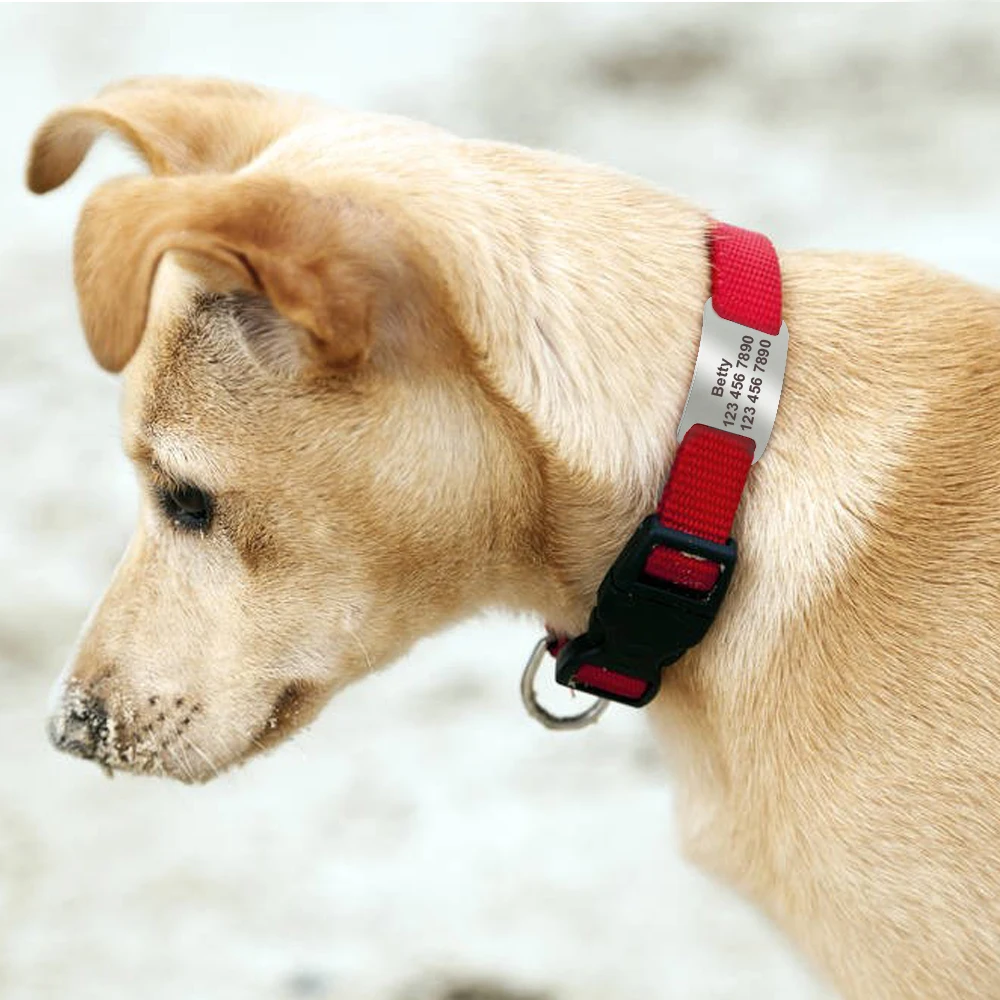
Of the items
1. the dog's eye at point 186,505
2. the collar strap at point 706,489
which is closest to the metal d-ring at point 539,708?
the collar strap at point 706,489

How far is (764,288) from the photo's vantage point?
2.18 metres

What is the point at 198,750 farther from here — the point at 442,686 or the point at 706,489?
the point at 442,686

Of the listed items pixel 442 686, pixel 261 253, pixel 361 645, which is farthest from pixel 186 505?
pixel 442 686

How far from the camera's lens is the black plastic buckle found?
81.7 inches

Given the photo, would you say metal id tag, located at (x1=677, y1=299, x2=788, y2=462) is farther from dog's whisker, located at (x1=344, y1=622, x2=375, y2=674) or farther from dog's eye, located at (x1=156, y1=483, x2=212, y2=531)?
dog's eye, located at (x1=156, y1=483, x2=212, y2=531)

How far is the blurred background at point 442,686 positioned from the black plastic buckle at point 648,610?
43 centimetres

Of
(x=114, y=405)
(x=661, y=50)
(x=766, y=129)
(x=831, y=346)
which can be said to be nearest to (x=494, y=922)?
(x=831, y=346)

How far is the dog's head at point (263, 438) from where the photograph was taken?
1.94 metres

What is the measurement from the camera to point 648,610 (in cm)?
212

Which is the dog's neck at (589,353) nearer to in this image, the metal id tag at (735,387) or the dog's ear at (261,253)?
the metal id tag at (735,387)

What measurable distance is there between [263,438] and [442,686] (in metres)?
2.01

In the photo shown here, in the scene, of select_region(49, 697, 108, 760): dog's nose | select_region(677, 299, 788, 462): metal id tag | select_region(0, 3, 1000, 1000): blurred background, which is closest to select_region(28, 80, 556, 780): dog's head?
select_region(49, 697, 108, 760): dog's nose

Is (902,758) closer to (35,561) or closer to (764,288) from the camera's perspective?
(764,288)

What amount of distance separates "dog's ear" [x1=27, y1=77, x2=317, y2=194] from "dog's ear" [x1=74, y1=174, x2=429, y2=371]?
40 centimetres
